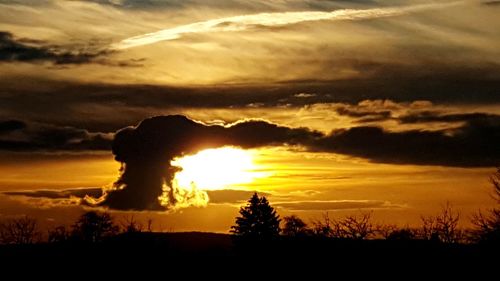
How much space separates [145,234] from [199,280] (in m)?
30.1

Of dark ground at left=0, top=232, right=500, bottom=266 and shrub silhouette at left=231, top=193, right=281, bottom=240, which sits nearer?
dark ground at left=0, top=232, right=500, bottom=266

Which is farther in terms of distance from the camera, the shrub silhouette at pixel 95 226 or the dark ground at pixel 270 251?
the shrub silhouette at pixel 95 226

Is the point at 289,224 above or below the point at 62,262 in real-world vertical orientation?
above

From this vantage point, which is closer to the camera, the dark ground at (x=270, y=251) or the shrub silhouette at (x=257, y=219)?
the dark ground at (x=270, y=251)

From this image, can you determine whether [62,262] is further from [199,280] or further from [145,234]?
[145,234]

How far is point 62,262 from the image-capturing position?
3462 inches

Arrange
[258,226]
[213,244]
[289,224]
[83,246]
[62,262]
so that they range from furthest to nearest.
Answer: [289,224] < [258,226] < [213,244] < [83,246] < [62,262]

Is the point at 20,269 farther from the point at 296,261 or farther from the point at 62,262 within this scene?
the point at 296,261

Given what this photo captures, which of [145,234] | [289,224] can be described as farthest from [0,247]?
[289,224]

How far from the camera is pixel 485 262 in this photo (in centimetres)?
7669

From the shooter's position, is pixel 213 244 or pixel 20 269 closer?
pixel 20 269

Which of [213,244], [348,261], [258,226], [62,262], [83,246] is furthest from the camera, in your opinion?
[258,226]

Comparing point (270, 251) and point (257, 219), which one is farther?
point (257, 219)

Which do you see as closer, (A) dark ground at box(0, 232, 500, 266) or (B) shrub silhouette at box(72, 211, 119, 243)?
(A) dark ground at box(0, 232, 500, 266)
